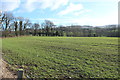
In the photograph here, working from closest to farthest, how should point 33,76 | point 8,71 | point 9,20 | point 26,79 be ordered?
point 26,79, point 33,76, point 8,71, point 9,20

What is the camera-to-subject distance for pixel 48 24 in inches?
3258

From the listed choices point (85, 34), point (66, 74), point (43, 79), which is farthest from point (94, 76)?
point (85, 34)

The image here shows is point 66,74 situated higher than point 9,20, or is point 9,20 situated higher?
point 9,20

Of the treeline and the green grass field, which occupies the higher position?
the treeline

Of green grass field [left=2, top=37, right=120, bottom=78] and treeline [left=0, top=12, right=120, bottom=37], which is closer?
green grass field [left=2, top=37, right=120, bottom=78]

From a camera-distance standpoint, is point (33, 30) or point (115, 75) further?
point (33, 30)

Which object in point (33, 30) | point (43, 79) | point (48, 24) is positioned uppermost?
point (48, 24)

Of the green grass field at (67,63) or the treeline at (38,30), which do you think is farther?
the treeline at (38,30)

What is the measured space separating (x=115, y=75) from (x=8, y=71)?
5.50m

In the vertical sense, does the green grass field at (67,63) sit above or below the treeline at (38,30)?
below

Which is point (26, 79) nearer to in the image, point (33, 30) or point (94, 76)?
point (94, 76)

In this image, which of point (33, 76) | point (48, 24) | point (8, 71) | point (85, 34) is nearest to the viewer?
point (33, 76)

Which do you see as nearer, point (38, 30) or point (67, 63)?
point (67, 63)

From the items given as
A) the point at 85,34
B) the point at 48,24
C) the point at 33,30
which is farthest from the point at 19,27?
the point at 85,34
